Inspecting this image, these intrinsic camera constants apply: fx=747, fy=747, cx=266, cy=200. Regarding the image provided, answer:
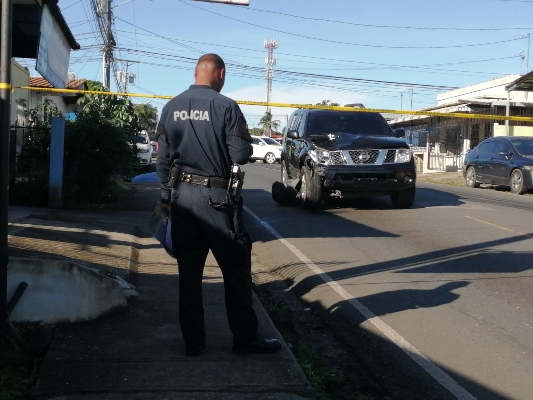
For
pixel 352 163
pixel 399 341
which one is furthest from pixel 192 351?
pixel 352 163

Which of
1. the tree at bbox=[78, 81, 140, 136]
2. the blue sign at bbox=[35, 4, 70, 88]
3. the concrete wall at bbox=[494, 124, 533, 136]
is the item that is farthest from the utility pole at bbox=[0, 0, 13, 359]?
the concrete wall at bbox=[494, 124, 533, 136]

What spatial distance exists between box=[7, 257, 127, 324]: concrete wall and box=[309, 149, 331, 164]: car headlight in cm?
831

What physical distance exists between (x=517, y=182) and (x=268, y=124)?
7722cm

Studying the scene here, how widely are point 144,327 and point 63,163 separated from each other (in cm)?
816

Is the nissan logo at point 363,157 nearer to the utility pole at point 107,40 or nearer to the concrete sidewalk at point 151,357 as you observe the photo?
the concrete sidewalk at point 151,357

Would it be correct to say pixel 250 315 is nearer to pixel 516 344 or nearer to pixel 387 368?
pixel 387 368

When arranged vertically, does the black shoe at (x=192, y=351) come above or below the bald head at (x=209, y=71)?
below

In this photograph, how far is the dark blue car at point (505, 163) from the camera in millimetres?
20125

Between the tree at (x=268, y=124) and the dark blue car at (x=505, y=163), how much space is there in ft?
233

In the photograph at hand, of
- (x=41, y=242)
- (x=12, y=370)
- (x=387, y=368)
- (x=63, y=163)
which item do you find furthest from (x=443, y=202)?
(x=12, y=370)

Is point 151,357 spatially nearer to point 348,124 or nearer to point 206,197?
point 206,197

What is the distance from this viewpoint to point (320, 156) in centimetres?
1380

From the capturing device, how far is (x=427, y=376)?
5.20 m

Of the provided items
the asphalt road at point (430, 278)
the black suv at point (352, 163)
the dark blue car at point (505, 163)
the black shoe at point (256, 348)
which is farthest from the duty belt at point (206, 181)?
the dark blue car at point (505, 163)
